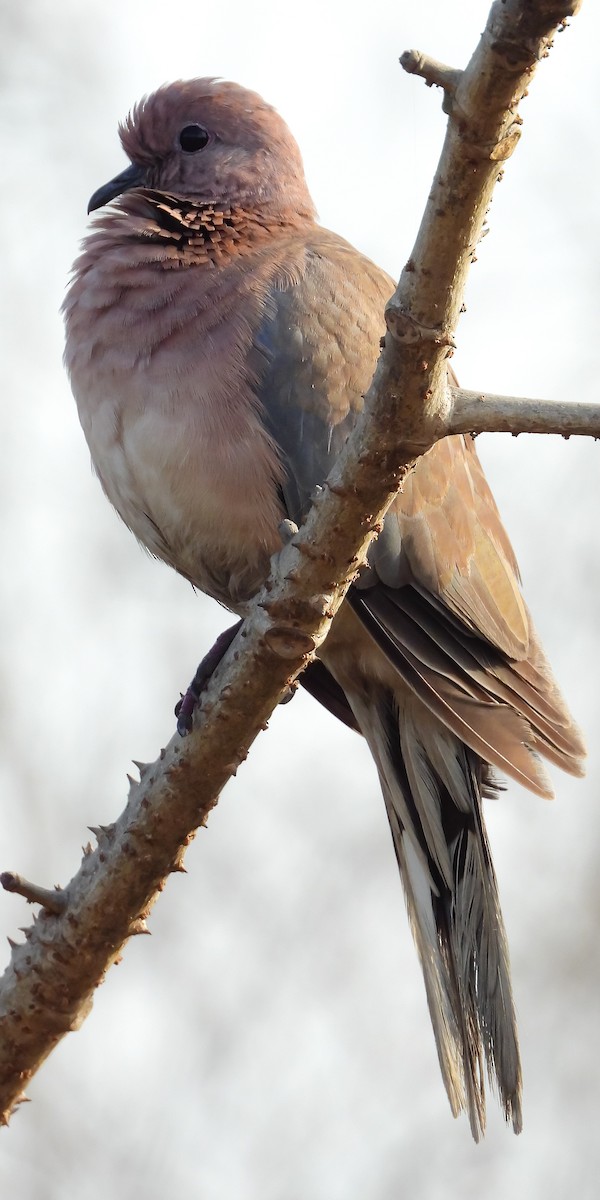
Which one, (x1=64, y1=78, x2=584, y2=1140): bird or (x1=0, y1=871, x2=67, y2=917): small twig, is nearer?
(x1=0, y1=871, x2=67, y2=917): small twig

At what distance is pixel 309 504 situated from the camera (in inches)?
148

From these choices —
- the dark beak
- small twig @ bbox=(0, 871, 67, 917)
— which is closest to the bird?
the dark beak

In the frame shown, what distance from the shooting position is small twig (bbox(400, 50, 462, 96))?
2.09 meters

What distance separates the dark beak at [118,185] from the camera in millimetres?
4418

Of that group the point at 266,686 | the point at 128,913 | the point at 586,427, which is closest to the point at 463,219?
the point at 586,427

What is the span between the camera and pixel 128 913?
10.5 feet

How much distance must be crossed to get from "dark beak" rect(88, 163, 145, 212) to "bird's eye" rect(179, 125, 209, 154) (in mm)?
172

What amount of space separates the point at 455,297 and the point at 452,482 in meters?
1.62

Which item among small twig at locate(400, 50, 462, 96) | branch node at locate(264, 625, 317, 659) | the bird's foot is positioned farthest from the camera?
the bird's foot

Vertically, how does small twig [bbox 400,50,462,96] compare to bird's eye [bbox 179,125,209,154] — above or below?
below

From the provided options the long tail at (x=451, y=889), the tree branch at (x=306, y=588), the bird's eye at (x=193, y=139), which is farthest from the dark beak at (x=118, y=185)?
the tree branch at (x=306, y=588)

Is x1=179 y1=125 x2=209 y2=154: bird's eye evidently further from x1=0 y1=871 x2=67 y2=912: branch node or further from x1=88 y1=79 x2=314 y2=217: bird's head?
x1=0 y1=871 x2=67 y2=912: branch node

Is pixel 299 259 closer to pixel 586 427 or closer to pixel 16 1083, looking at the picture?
pixel 586 427

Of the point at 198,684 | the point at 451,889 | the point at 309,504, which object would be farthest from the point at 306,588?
the point at 451,889
